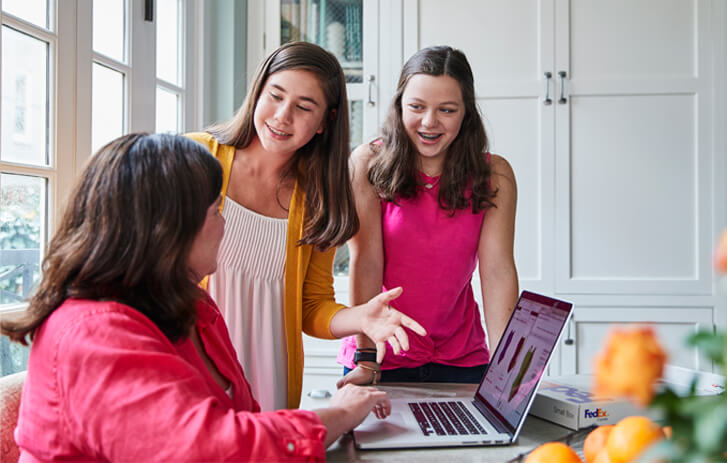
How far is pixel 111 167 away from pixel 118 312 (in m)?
0.18

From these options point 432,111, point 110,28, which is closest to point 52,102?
point 110,28

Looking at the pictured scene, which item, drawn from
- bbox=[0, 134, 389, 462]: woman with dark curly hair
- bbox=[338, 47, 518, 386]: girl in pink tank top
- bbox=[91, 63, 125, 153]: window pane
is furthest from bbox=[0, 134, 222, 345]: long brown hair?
bbox=[91, 63, 125, 153]: window pane

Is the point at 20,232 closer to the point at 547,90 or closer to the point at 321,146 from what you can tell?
the point at 321,146

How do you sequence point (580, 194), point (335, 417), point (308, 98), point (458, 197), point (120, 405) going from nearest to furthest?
1. point (120, 405)
2. point (335, 417)
3. point (308, 98)
4. point (458, 197)
5. point (580, 194)

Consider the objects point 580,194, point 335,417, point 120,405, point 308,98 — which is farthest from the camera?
point 580,194

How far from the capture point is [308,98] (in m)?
1.32

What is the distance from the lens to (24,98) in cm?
155

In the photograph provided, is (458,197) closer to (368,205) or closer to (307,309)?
(368,205)

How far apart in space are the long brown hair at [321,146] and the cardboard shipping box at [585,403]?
0.53 metres

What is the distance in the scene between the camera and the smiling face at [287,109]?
51.7 inches

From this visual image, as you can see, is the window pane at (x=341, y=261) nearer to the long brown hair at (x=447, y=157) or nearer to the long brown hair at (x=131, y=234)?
the long brown hair at (x=447, y=157)

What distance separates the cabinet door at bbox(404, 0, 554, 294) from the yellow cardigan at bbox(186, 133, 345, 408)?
1479 mm

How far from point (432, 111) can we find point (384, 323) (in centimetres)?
59

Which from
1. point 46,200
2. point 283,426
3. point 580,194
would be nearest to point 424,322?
point 283,426
